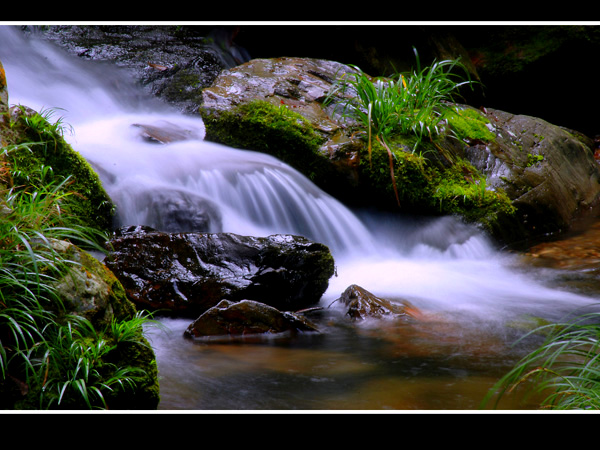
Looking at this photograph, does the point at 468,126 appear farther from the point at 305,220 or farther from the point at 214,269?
the point at 214,269

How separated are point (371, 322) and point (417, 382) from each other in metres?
1.05

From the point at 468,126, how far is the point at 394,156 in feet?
5.61

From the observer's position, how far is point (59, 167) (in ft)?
14.6

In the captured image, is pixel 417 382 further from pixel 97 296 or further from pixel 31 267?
pixel 31 267

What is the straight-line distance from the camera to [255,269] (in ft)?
13.6

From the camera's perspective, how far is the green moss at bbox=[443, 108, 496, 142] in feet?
22.0

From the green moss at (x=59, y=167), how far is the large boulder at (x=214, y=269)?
40cm

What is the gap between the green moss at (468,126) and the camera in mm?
6719

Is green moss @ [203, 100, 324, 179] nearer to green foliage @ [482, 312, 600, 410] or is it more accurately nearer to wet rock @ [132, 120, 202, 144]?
wet rock @ [132, 120, 202, 144]

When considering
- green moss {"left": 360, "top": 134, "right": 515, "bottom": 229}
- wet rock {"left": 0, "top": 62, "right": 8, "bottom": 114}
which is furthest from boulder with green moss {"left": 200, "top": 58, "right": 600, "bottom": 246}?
wet rock {"left": 0, "top": 62, "right": 8, "bottom": 114}

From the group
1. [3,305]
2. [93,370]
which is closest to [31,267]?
[3,305]

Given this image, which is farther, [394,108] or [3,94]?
[394,108]

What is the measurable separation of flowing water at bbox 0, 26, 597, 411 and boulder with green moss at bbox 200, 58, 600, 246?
0.23 meters

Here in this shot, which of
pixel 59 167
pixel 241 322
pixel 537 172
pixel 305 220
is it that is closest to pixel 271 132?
pixel 305 220
